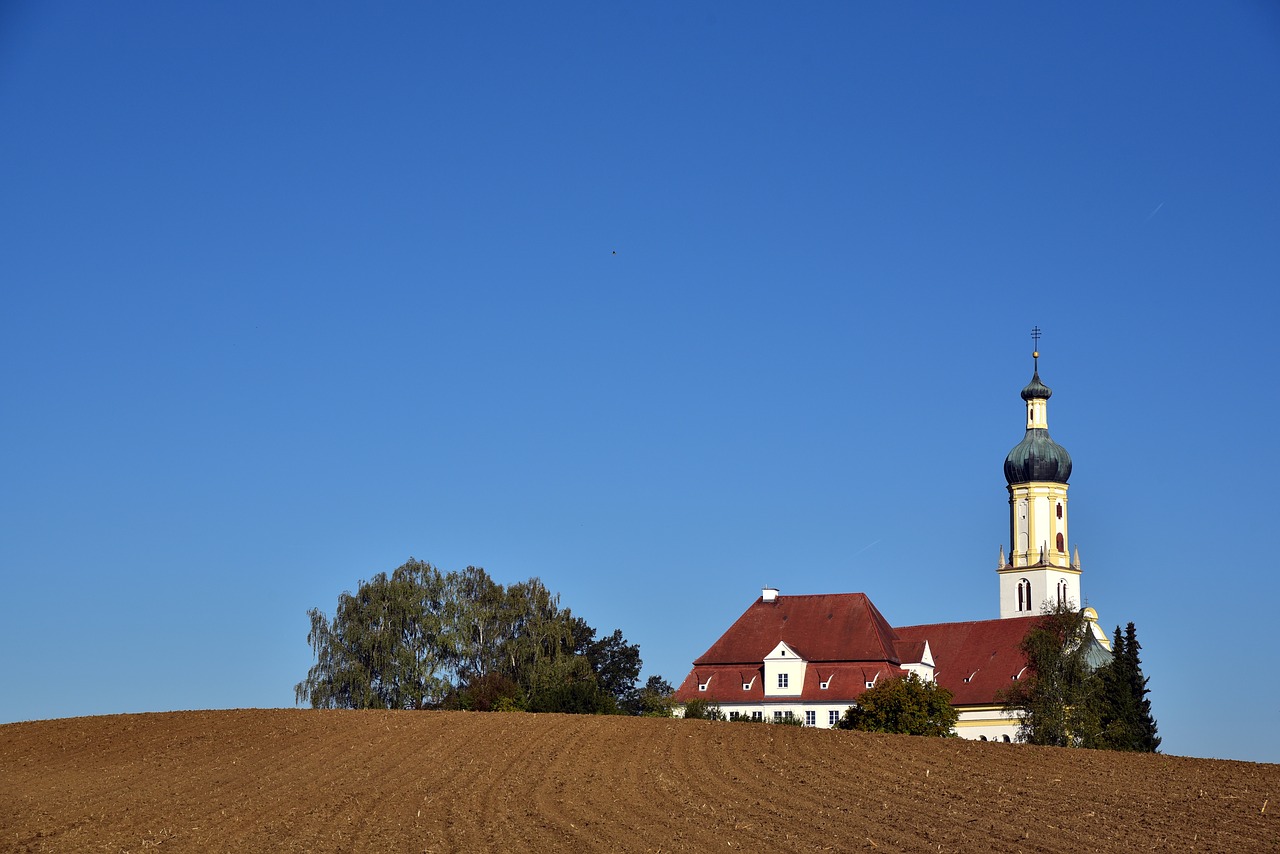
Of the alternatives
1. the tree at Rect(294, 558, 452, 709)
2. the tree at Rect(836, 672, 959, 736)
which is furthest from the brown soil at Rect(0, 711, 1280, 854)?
the tree at Rect(294, 558, 452, 709)

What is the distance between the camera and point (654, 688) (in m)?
98.9

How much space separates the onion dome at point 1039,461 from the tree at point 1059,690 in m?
34.2

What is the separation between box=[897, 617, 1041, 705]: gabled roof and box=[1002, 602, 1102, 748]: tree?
859 centimetres

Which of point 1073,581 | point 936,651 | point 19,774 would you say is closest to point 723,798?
point 19,774

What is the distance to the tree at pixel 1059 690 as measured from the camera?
272 ft

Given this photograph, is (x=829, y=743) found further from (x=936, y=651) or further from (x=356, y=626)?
(x=936, y=651)

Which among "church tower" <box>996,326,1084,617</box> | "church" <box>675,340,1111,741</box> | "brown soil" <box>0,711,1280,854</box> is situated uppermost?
"church tower" <box>996,326,1084,617</box>

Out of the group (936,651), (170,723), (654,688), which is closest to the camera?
(170,723)

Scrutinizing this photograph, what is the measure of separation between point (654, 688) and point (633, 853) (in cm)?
7167

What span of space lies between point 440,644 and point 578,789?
50.3 meters

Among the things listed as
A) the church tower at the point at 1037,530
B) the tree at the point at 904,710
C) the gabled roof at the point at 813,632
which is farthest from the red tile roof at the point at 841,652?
the tree at the point at 904,710

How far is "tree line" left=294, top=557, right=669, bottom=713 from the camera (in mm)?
85500

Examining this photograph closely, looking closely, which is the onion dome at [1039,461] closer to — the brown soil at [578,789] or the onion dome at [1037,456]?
the onion dome at [1037,456]

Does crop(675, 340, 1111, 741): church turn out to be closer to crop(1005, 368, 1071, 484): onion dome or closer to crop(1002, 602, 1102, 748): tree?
crop(1002, 602, 1102, 748): tree
